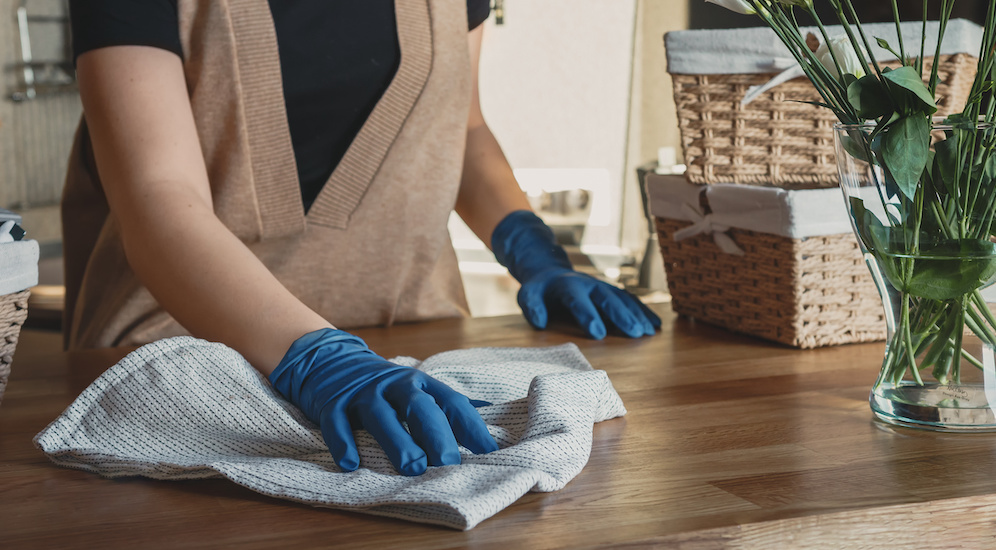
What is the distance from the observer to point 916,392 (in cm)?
71

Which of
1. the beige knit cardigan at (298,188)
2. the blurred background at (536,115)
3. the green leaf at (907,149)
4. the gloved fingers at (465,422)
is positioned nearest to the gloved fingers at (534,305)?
the beige knit cardigan at (298,188)

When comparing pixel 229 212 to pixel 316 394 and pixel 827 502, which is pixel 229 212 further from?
pixel 827 502

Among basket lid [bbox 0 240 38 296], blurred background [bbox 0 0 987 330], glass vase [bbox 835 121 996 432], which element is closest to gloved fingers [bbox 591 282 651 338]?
glass vase [bbox 835 121 996 432]

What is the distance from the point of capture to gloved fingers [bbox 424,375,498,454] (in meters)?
0.63

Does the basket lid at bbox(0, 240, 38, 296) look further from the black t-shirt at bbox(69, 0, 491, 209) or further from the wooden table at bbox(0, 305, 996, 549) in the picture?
the black t-shirt at bbox(69, 0, 491, 209)

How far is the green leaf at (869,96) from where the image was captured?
63 cm

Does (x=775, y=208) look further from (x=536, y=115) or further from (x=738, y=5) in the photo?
(x=536, y=115)

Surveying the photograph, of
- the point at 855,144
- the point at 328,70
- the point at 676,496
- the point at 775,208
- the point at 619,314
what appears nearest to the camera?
the point at 676,496

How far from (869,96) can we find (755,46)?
0.38 m

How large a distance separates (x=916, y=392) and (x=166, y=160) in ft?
2.57

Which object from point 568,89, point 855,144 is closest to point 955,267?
point 855,144

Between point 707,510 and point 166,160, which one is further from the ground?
point 166,160

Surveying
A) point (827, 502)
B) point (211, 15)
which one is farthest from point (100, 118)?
point (827, 502)

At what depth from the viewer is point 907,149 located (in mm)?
616
